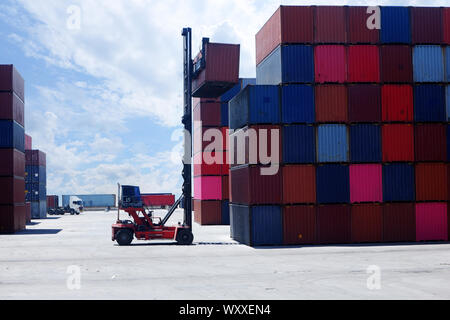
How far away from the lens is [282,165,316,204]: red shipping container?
88.4 feet

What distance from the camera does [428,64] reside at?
93.3ft

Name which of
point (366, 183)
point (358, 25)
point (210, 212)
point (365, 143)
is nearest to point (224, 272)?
point (366, 183)

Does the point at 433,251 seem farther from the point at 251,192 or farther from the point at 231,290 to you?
the point at 231,290

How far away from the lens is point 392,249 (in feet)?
81.2

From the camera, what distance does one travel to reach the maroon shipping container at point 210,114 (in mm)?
45531

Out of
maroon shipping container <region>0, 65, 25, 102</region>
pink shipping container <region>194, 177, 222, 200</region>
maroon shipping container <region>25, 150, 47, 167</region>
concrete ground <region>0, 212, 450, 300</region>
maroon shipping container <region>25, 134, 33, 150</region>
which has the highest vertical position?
maroon shipping container <region>0, 65, 25, 102</region>

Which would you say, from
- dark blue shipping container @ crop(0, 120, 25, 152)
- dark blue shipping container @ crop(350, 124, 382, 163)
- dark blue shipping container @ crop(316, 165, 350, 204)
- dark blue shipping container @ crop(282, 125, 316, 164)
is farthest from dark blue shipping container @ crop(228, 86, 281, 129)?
dark blue shipping container @ crop(0, 120, 25, 152)

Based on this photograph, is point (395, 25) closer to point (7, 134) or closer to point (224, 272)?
point (224, 272)

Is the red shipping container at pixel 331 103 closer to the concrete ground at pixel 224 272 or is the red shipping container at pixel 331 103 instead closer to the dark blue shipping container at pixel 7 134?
the concrete ground at pixel 224 272

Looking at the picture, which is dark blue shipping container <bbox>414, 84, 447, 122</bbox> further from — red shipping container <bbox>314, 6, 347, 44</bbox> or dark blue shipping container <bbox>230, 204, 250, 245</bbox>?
dark blue shipping container <bbox>230, 204, 250, 245</bbox>

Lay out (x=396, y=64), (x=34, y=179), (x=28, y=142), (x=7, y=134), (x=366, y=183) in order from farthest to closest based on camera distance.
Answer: (x=28, y=142) → (x=34, y=179) → (x=7, y=134) → (x=396, y=64) → (x=366, y=183)

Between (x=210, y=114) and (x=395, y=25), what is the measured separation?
20.8 metres

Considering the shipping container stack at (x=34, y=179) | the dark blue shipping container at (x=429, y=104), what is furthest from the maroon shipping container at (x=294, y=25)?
the shipping container stack at (x=34, y=179)

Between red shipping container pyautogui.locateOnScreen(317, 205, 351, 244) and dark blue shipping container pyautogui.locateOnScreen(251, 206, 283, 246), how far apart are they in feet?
7.19
